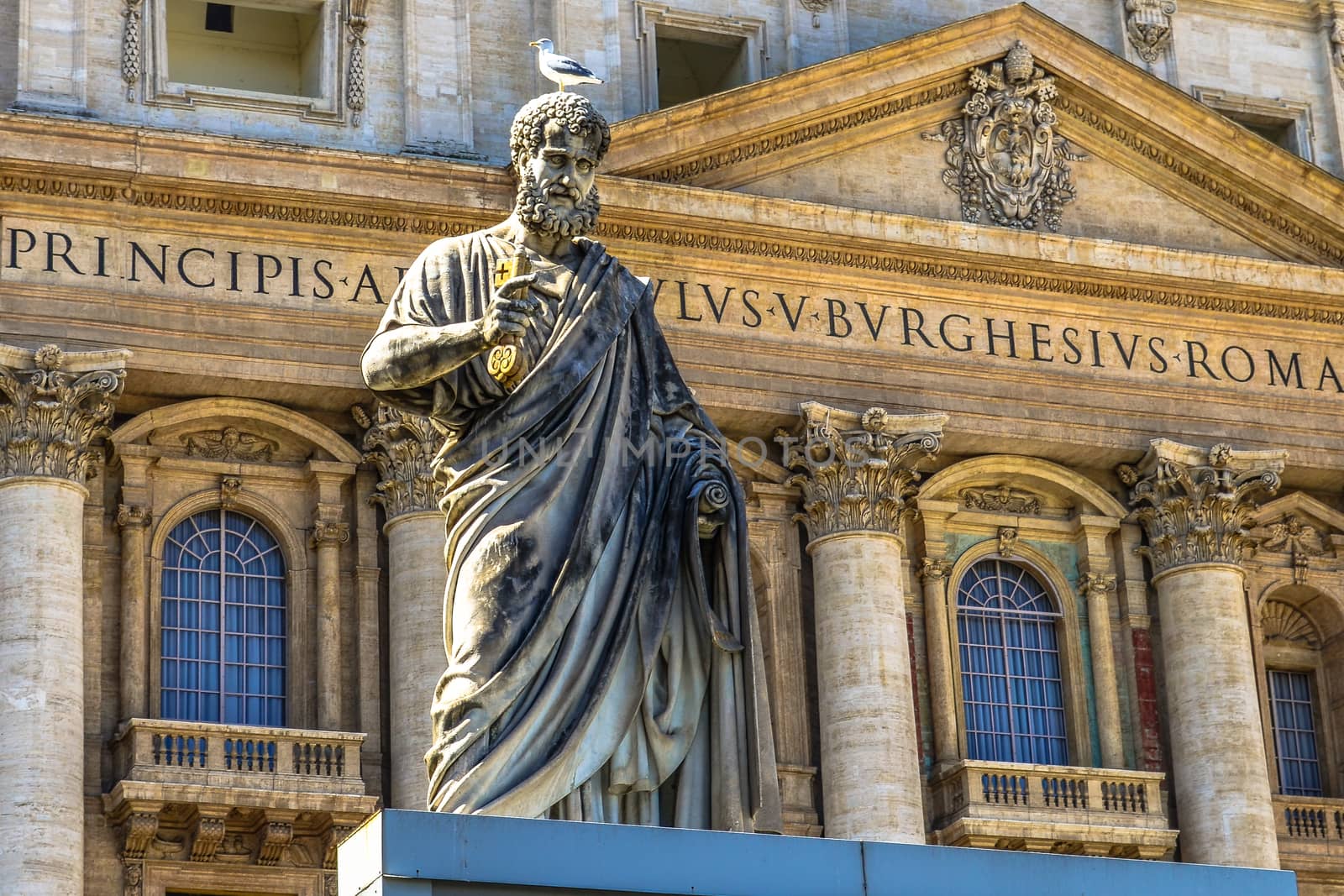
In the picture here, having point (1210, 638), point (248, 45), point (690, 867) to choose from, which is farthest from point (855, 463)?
point (690, 867)

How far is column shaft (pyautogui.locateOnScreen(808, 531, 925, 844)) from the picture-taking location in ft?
83.3

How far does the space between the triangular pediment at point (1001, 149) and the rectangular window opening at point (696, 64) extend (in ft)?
4.49

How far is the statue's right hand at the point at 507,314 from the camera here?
→ 7.81 m

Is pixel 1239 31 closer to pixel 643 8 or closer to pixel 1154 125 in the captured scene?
pixel 1154 125

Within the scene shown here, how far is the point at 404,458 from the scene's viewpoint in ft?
82.9

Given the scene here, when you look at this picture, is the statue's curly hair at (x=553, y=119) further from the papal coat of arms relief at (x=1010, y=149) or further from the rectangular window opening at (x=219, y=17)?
the papal coat of arms relief at (x=1010, y=149)

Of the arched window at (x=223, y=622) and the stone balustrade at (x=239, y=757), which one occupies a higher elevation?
the arched window at (x=223, y=622)

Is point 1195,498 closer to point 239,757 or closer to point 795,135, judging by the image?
point 795,135

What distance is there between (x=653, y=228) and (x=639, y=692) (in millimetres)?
18997

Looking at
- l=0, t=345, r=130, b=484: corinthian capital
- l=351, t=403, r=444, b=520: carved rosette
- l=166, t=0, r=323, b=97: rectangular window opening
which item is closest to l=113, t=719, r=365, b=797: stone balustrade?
l=351, t=403, r=444, b=520: carved rosette

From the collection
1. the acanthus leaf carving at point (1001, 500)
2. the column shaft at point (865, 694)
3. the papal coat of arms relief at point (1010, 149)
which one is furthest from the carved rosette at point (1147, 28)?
the column shaft at point (865, 694)

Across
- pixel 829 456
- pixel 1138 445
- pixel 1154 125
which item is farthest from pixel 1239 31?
pixel 829 456

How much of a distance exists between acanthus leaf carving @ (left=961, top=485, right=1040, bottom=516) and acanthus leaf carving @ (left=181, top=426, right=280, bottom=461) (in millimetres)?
6733

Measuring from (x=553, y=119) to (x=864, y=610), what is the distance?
699 inches
